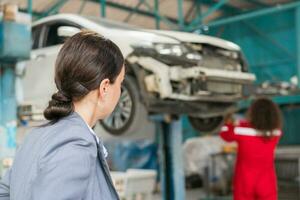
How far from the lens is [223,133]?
176 inches

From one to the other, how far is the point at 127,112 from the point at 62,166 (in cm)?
382

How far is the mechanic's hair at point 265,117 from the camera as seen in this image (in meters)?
4.30

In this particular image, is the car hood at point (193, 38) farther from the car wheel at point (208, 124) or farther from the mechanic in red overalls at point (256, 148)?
the car wheel at point (208, 124)

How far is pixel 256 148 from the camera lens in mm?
4379

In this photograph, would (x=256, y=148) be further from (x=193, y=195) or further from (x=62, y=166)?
(x=193, y=195)

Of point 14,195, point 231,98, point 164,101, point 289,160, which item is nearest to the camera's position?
point 14,195

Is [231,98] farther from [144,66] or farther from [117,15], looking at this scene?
[117,15]

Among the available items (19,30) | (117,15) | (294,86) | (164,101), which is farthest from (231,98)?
(117,15)

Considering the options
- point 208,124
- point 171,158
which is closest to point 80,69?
point 171,158

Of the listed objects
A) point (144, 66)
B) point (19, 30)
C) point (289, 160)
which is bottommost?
point (289, 160)

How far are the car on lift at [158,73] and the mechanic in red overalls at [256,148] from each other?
1.42 ft

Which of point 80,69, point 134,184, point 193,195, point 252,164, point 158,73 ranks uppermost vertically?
point 80,69

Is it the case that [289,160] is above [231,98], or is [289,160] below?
below

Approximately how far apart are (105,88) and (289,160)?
7.85 metres
